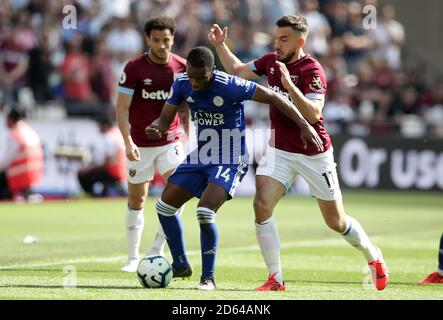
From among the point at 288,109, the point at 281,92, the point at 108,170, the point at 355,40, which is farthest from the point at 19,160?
the point at 288,109

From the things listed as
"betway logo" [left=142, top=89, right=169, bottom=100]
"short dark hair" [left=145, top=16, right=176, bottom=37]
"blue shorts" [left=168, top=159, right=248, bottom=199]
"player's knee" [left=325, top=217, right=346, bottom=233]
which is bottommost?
"player's knee" [left=325, top=217, right=346, bottom=233]

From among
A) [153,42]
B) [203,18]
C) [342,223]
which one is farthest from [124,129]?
[203,18]

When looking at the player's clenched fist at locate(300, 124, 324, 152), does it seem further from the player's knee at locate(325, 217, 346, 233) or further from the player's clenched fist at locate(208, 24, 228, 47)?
the player's clenched fist at locate(208, 24, 228, 47)

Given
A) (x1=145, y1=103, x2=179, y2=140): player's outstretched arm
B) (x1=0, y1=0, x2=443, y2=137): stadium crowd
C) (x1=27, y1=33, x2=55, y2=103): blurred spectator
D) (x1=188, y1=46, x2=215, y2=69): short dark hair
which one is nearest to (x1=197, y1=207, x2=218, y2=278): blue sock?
(x1=145, y1=103, x2=179, y2=140): player's outstretched arm

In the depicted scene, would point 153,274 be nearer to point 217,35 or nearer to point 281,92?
point 281,92

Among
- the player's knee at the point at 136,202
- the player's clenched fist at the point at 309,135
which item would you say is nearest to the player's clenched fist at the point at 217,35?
the player's clenched fist at the point at 309,135

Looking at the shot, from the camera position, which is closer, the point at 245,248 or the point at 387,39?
the point at 245,248

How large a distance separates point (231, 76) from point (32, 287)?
2848 millimetres

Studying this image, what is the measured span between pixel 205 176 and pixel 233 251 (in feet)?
14.1

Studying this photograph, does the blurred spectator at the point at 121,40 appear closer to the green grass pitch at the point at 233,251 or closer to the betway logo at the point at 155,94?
the green grass pitch at the point at 233,251

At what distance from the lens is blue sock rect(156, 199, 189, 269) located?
437 inches

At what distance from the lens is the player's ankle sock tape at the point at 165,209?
11055 millimetres

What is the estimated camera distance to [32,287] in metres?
10.4

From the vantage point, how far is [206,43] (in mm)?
27984
